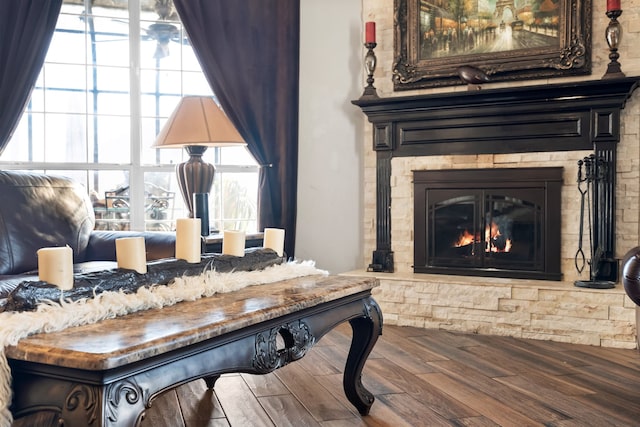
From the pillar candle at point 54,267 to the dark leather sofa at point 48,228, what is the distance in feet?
4.53

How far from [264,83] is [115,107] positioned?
108 cm

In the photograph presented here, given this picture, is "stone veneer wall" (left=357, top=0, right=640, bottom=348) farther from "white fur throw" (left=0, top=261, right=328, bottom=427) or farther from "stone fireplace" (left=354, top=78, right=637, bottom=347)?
"white fur throw" (left=0, top=261, right=328, bottom=427)

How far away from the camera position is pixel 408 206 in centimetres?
420

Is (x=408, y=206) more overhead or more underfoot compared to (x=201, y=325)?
more overhead

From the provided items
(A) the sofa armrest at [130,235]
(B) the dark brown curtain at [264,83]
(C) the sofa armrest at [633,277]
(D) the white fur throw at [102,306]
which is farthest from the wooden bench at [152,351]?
(B) the dark brown curtain at [264,83]

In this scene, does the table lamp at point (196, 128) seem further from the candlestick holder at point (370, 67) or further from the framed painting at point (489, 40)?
the framed painting at point (489, 40)

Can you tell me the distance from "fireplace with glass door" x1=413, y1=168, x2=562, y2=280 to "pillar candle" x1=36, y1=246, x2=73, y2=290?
299 cm

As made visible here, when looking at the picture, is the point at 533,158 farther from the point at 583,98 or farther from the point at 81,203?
the point at 81,203

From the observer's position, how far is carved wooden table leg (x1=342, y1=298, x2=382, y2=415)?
2238mm

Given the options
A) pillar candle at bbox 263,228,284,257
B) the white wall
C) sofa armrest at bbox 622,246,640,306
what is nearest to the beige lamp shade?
pillar candle at bbox 263,228,284,257

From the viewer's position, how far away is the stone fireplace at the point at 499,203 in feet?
11.5

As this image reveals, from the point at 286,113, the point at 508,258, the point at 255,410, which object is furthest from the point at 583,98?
the point at 255,410

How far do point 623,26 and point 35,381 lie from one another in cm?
369

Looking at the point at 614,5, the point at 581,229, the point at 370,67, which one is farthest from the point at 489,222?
the point at 614,5
